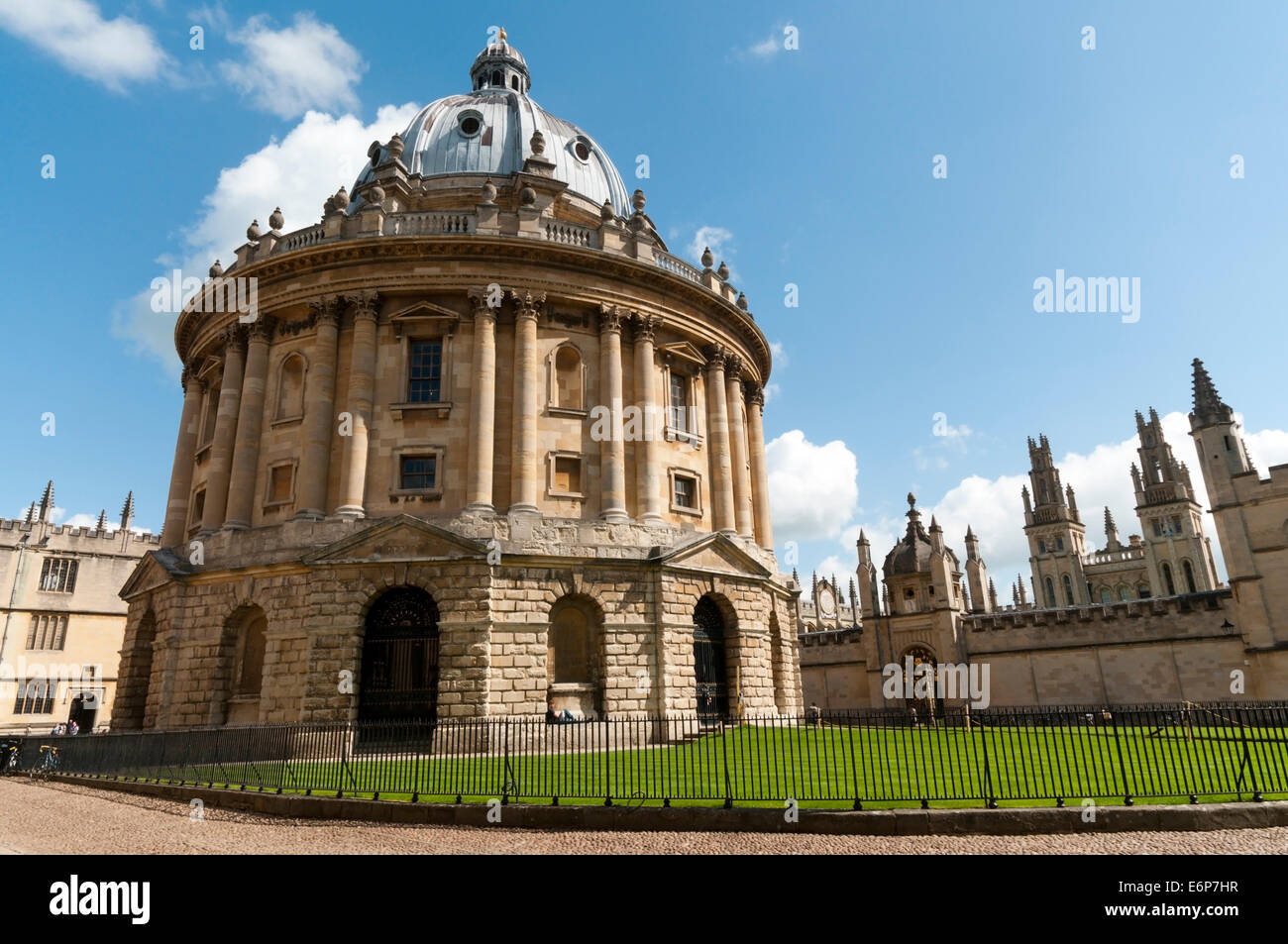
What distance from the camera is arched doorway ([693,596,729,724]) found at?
2473 centimetres

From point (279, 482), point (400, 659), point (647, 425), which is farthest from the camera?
Result: point (647, 425)

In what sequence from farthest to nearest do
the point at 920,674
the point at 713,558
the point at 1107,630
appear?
the point at 920,674, the point at 1107,630, the point at 713,558

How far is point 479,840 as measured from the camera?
1026cm

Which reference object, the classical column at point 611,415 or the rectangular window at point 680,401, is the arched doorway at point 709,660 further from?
the rectangular window at point 680,401

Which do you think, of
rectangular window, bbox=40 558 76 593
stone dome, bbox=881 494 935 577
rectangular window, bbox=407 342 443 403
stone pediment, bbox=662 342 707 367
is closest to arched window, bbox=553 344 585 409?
stone pediment, bbox=662 342 707 367

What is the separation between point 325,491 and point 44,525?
36.8 metres

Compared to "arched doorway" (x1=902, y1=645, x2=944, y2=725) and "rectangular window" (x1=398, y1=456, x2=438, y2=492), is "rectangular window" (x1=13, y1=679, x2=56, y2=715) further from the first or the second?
"arched doorway" (x1=902, y1=645, x2=944, y2=725)

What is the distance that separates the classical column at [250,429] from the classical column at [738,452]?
17.5 metres

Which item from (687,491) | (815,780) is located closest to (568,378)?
(687,491)

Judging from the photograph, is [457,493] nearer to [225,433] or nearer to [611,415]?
[611,415]

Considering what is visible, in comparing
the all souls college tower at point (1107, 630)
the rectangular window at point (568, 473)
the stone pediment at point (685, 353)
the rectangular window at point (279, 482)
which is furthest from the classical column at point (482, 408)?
the all souls college tower at point (1107, 630)

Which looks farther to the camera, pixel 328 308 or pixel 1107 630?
pixel 1107 630

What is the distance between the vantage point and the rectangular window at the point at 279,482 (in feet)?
84.1

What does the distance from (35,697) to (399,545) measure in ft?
127
